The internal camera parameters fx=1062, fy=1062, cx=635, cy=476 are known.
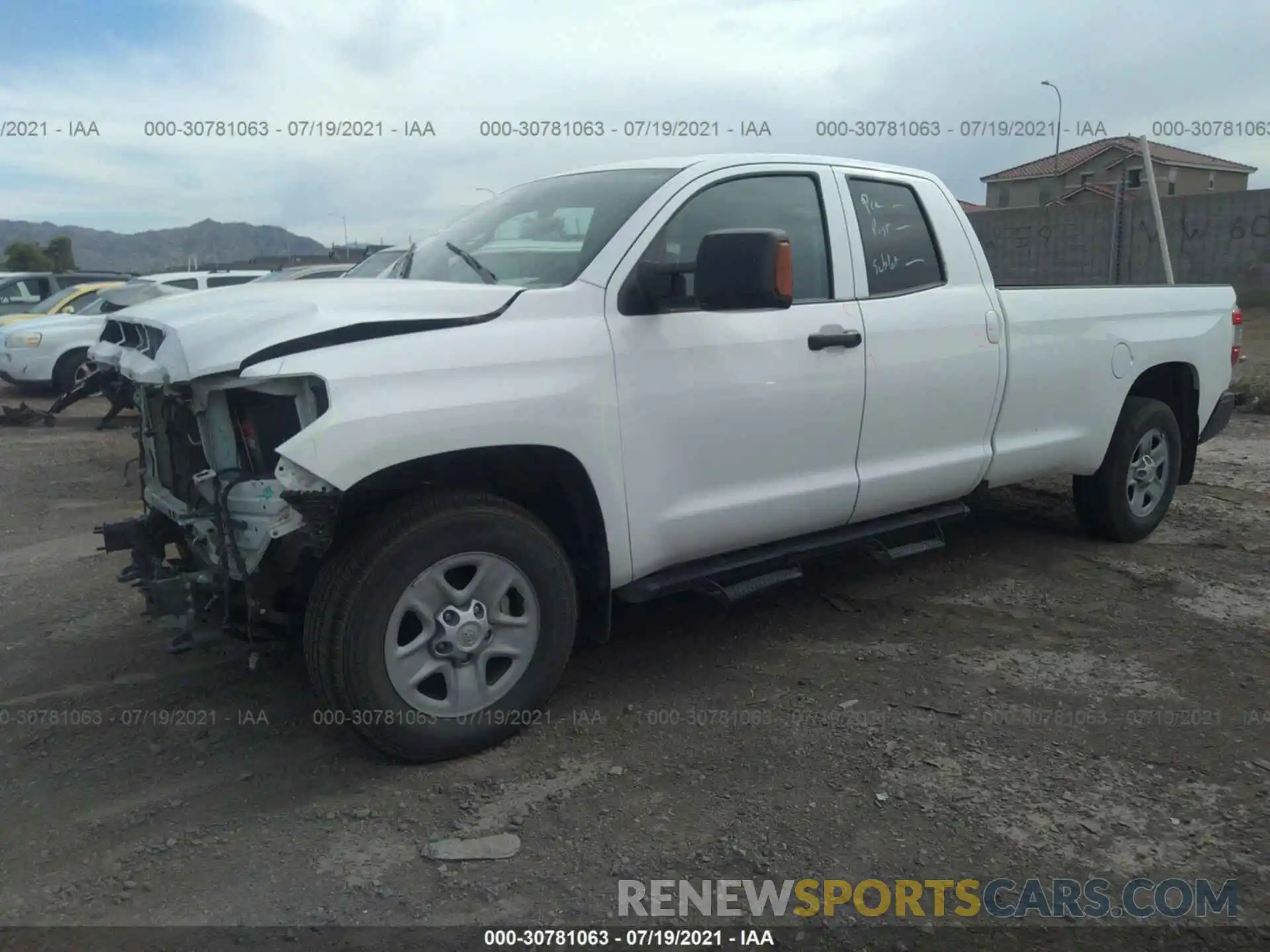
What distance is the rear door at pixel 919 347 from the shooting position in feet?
14.5

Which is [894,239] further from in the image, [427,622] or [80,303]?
[80,303]

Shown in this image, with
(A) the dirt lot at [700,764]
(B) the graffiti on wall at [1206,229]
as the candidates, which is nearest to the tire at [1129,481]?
(A) the dirt lot at [700,764]

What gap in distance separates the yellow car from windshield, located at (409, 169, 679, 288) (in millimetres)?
12356

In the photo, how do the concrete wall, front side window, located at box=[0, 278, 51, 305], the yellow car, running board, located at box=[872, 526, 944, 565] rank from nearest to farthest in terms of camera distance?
running board, located at box=[872, 526, 944, 565], the yellow car, front side window, located at box=[0, 278, 51, 305], the concrete wall

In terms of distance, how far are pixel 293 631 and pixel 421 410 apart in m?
0.98

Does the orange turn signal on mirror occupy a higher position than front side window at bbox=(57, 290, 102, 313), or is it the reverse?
front side window at bbox=(57, 290, 102, 313)

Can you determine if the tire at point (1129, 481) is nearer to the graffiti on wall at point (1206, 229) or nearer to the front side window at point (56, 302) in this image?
the front side window at point (56, 302)

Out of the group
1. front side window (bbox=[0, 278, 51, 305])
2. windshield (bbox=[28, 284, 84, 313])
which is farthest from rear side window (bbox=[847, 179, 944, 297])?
front side window (bbox=[0, 278, 51, 305])

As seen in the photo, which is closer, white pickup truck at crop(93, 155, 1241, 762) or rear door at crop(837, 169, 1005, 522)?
white pickup truck at crop(93, 155, 1241, 762)

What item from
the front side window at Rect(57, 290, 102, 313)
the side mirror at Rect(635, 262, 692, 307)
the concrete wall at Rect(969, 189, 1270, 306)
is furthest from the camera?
the concrete wall at Rect(969, 189, 1270, 306)

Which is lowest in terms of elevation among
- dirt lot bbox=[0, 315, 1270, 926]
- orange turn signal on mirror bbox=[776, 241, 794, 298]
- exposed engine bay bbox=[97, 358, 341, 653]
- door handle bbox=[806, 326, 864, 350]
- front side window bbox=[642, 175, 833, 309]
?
dirt lot bbox=[0, 315, 1270, 926]

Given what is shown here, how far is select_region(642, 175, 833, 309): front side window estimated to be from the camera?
395cm

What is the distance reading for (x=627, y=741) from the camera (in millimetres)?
3684

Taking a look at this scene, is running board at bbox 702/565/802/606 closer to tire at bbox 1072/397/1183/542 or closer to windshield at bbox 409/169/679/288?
windshield at bbox 409/169/679/288
